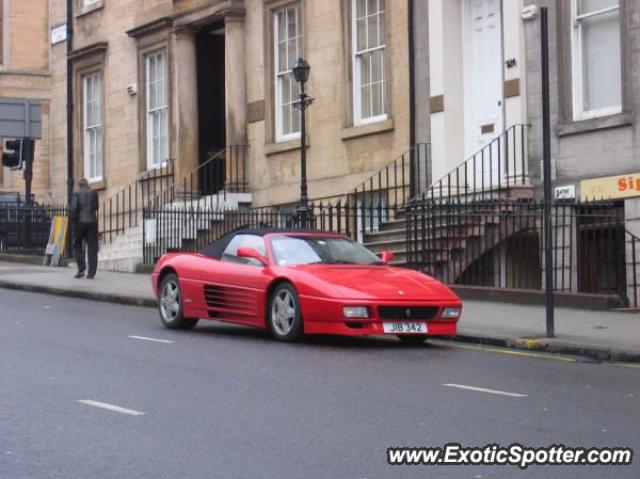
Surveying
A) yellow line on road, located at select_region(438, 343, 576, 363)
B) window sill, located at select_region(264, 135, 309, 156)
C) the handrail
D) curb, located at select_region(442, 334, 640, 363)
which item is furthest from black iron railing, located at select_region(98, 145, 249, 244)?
yellow line on road, located at select_region(438, 343, 576, 363)

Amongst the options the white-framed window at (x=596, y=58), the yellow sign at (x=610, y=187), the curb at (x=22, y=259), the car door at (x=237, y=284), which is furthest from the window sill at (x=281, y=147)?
the car door at (x=237, y=284)

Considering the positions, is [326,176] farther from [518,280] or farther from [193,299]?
[193,299]

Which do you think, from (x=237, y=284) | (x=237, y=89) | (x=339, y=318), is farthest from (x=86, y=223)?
(x=339, y=318)

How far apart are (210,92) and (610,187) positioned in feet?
43.1

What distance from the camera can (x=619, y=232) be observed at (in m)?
19.2

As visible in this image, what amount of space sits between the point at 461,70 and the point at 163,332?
8.67 meters

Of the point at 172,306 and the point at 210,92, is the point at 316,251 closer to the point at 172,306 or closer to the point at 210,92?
the point at 172,306

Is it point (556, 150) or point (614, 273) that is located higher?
point (556, 150)

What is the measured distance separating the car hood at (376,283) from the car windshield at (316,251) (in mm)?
320

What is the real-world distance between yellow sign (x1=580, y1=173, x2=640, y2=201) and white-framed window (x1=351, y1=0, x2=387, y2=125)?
17.6 feet

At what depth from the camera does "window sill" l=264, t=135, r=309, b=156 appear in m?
26.4

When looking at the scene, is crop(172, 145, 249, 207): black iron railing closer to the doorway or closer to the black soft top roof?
the doorway

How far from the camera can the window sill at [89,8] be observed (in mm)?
33094

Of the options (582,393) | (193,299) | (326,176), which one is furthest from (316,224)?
(582,393)
